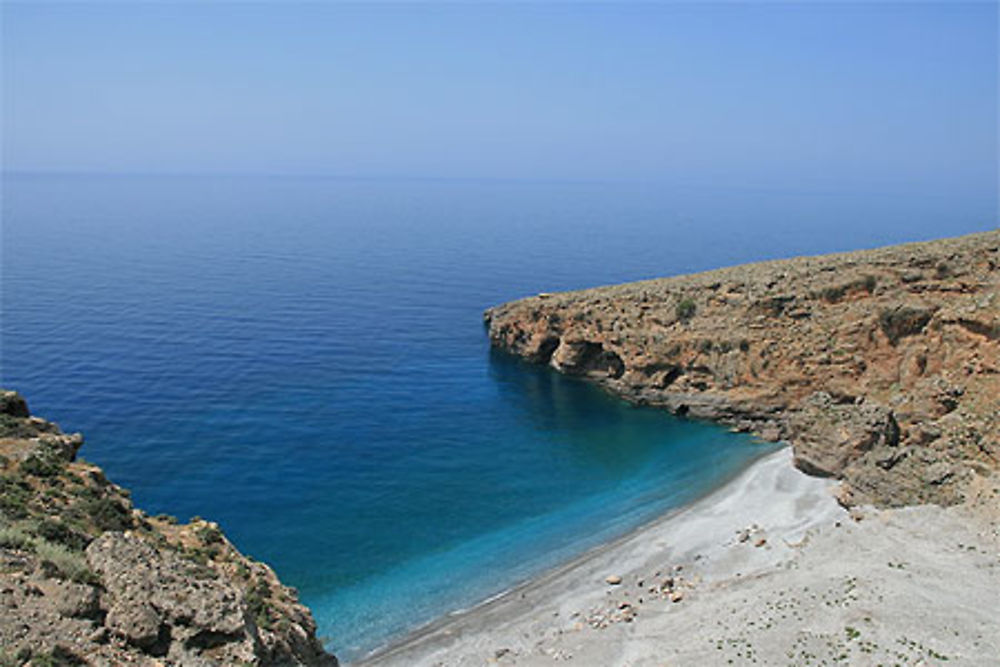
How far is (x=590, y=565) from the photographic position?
36969 millimetres

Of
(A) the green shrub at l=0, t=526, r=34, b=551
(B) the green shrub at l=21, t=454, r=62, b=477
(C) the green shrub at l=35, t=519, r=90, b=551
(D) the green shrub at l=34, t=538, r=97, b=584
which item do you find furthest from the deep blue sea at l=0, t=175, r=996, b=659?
A: (A) the green shrub at l=0, t=526, r=34, b=551

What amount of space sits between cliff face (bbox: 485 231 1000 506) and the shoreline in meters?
2.13

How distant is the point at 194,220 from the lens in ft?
623

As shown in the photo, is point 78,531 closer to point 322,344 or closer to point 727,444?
point 727,444

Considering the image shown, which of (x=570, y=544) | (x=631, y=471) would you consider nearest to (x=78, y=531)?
(x=570, y=544)

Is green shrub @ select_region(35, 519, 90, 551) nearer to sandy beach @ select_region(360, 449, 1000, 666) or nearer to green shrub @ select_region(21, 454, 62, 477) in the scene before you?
green shrub @ select_region(21, 454, 62, 477)

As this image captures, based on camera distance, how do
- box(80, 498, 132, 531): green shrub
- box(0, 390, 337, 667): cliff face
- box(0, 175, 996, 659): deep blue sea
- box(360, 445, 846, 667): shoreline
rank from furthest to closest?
box(0, 175, 996, 659): deep blue sea, box(360, 445, 846, 667): shoreline, box(80, 498, 132, 531): green shrub, box(0, 390, 337, 667): cliff face

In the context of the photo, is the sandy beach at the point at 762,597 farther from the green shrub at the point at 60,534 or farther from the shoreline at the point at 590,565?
the green shrub at the point at 60,534

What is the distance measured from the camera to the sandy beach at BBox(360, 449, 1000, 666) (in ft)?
89.2

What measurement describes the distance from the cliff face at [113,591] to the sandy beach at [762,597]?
11213mm

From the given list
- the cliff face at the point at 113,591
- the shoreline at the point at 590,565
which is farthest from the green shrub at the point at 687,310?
the cliff face at the point at 113,591

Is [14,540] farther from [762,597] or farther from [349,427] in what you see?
[349,427]

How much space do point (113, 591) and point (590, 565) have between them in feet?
81.8

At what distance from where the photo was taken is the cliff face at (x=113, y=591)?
606 inches
